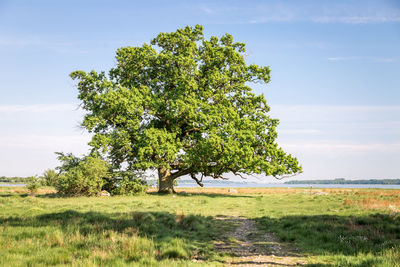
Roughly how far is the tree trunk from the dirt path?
22082 millimetres

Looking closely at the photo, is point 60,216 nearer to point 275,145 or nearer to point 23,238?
point 23,238

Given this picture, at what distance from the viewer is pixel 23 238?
32.4 feet

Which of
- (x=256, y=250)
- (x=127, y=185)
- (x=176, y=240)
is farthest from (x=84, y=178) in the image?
(x=256, y=250)

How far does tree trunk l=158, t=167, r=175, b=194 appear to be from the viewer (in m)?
34.7

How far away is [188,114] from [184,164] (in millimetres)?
6014

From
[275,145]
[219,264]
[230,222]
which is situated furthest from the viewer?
[275,145]

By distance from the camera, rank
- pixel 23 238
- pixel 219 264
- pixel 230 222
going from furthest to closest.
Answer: pixel 230 222, pixel 23 238, pixel 219 264

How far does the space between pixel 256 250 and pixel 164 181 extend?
26.1 meters

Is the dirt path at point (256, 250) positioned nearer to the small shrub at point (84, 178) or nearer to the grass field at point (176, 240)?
the grass field at point (176, 240)

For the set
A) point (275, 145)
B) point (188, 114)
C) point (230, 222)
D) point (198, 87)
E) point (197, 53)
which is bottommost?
point (230, 222)

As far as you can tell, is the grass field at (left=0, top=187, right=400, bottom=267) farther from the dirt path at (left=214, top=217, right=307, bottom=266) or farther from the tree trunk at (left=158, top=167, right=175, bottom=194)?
the tree trunk at (left=158, top=167, right=175, bottom=194)

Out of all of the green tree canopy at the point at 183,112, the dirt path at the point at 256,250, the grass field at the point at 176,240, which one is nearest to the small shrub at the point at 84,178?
the green tree canopy at the point at 183,112

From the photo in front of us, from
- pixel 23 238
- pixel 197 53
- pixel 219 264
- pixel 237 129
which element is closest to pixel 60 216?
pixel 23 238

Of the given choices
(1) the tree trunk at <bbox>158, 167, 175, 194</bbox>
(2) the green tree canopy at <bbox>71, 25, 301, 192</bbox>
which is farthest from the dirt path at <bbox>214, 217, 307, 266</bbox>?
(1) the tree trunk at <bbox>158, 167, 175, 194</bbox>
